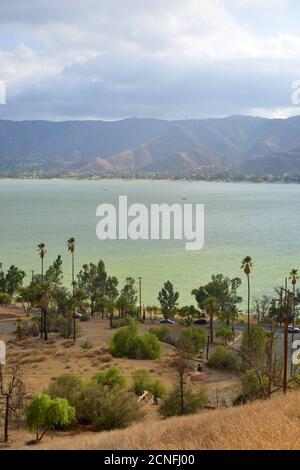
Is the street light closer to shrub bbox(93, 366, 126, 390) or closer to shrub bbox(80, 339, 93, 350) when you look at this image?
shrub bbox(80, 339, 93, 350)

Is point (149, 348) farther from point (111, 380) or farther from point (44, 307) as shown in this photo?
point (111, 380)

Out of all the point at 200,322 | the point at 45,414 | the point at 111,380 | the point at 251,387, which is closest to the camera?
the point at 45,414

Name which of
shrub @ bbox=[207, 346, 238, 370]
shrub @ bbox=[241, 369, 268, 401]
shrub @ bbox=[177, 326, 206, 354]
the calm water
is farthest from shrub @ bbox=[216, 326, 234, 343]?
the calm water

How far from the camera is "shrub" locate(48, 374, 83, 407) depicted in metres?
21.6

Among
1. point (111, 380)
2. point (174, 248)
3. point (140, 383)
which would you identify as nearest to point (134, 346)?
point (140, 383)

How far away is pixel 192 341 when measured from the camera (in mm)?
34719

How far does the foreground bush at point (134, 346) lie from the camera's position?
33.7 m

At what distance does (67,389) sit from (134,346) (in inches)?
476

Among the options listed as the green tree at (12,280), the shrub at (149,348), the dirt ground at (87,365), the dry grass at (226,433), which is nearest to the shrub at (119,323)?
the dirt ground at (87,365)

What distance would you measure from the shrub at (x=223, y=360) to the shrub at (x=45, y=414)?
14.7 m

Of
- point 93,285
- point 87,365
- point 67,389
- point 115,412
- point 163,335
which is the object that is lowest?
point 87,365

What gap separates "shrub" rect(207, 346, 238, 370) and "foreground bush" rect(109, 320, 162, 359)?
3.56 metres
